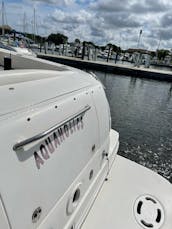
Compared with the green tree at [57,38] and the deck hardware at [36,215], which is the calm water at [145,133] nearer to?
the deck hardware at [36,215]

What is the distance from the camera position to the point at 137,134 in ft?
23.8

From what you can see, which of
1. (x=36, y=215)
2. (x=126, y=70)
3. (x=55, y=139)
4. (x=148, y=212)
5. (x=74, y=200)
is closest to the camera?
(x=36, y=215)

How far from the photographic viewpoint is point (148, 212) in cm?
222

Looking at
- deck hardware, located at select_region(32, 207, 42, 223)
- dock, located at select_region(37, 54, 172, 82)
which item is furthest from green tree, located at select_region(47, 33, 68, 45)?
deck hardware, located at select_region(32, 207, 42, 223)

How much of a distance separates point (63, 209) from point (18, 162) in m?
0.62

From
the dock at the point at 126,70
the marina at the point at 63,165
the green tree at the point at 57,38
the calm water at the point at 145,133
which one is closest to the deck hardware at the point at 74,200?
the marina at the point at 63,165

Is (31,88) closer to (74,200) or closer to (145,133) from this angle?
(74,200)

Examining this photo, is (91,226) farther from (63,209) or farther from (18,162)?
(18,162)

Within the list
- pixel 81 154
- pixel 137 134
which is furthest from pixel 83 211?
pixel 137 134

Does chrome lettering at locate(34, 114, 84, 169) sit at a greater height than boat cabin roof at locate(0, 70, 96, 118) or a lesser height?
lesser

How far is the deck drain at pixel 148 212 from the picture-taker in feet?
6.84

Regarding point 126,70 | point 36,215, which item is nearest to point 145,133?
point 36,215

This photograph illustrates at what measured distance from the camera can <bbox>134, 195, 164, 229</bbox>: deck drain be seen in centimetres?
209

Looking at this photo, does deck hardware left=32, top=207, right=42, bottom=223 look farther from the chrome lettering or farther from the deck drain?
the deck drain
